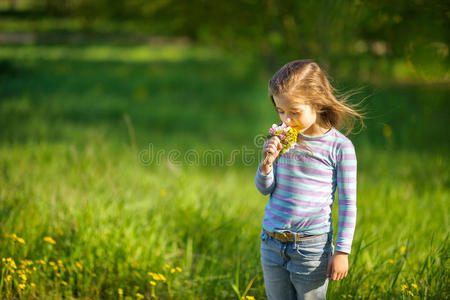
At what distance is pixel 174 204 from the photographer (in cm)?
293

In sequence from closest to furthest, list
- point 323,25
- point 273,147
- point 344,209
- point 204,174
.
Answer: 1. point 273,147
2. point 344,209
3. point 204,174
4. point 323,25

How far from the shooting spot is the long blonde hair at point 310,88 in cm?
154

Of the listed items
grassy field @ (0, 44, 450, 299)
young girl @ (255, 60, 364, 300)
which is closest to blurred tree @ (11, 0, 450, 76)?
grassy field @ (0, 44, 450, 299)

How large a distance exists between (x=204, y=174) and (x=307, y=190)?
2.57 m

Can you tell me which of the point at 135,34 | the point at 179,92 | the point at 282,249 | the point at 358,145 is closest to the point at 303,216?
the point at 282,249

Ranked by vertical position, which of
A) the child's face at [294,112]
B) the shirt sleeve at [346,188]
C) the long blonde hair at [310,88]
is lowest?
the shirt sleeve at [346,188]

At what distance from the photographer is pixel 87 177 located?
3.21 m

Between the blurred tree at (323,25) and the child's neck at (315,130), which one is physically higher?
the blurred tree at (323,25)

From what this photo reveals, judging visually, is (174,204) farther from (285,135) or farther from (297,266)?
(285,135)

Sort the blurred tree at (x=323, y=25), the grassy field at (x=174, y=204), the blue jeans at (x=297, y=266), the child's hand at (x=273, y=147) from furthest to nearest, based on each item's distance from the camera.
Answer: 1. the blurred tree at (x=323, y=25)
2. the grassy field at (x=174, y=204)
3. the blue jeans at (x=297, y=266)
4. the child's hand at (x=273, y=147)

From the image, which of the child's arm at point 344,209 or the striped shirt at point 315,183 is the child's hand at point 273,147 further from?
the child's arm at point 344,209

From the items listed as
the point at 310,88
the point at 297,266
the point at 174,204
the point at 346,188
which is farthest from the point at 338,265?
the point at 174,204

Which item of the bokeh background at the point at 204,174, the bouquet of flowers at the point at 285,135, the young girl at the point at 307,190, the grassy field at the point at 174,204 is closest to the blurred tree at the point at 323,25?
the bokeh background at the point at 204,174

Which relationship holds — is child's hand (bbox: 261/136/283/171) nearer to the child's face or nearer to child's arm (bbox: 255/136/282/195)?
child's arm (bbox: 255/136/282/195)
